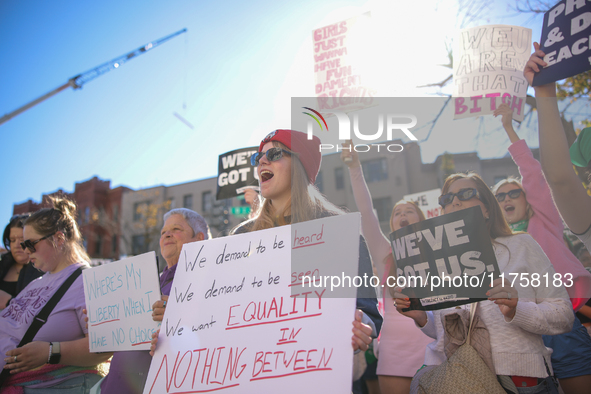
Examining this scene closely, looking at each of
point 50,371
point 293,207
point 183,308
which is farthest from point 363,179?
point 50,371

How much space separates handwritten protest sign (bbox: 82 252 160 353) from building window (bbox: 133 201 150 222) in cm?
3055

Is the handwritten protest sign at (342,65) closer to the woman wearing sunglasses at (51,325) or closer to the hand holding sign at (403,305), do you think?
the hand holding sign at (403,305)

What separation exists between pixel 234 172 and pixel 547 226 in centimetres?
325

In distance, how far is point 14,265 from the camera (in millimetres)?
3969

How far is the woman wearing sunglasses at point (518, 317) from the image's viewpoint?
1.58 meters

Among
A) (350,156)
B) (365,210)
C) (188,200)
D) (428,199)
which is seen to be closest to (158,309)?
(365,210)

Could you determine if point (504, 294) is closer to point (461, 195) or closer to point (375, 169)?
point (461, 195)

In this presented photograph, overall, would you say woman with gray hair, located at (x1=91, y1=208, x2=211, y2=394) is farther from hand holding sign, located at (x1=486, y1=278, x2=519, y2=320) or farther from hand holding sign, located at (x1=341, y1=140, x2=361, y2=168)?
hand holding sign, located at (x1=486, y1=278, x2=519, y2=320)

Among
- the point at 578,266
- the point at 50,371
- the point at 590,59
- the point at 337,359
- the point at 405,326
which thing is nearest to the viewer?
the point at 337,359

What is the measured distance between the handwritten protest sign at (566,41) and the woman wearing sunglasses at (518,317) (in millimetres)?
925

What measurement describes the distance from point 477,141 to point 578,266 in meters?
1.07

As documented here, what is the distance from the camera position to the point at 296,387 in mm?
1325

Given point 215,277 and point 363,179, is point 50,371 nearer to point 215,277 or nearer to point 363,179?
point 215,277

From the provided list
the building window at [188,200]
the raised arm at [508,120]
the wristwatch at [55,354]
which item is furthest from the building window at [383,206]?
the building window at [188,200]
